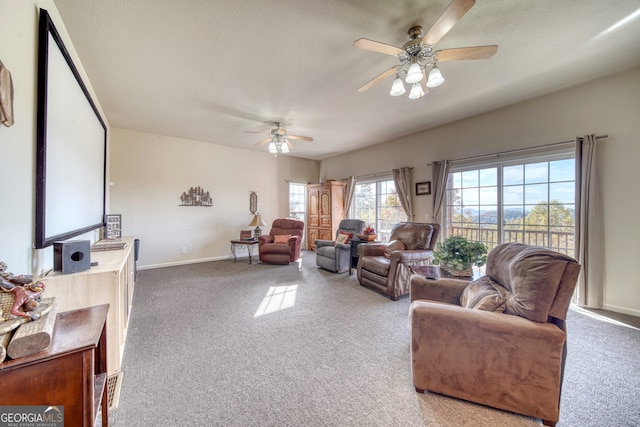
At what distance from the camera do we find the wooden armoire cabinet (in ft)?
20.0

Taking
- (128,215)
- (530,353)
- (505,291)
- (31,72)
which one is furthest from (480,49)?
(128,215)

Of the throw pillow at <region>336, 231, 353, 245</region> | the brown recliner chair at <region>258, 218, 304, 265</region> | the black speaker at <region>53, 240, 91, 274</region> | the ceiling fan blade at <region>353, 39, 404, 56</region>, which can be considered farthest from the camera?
the brown recliner chair at <region>258, 218, 304, 265</region>

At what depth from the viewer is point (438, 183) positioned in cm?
423

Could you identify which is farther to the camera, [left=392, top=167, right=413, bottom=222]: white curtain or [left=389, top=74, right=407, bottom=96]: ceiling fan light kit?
[left=392, top=167, right=413, bottom=222]: white curtain

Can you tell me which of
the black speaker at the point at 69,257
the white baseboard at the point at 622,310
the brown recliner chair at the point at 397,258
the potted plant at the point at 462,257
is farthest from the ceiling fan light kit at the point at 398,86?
the white baseboard at the point at 622,310

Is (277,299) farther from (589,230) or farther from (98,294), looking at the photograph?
(589,230)

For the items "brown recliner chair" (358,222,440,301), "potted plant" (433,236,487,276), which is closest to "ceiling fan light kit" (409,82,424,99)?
"potted plant" (433,236,487,276)

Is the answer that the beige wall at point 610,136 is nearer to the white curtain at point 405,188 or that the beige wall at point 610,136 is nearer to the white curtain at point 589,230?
the white curtain at point 589,230

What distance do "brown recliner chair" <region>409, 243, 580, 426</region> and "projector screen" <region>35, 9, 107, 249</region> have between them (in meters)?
2.51

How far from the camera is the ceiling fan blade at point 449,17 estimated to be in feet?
4.60

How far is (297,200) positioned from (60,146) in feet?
17.7

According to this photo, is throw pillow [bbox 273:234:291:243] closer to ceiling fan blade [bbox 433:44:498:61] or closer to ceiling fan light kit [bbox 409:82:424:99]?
ceiling fan light kit [bbox 409:82:424:99]

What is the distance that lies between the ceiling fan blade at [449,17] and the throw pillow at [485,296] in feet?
5.87

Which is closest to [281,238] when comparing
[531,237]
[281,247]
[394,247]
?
[281,247]
